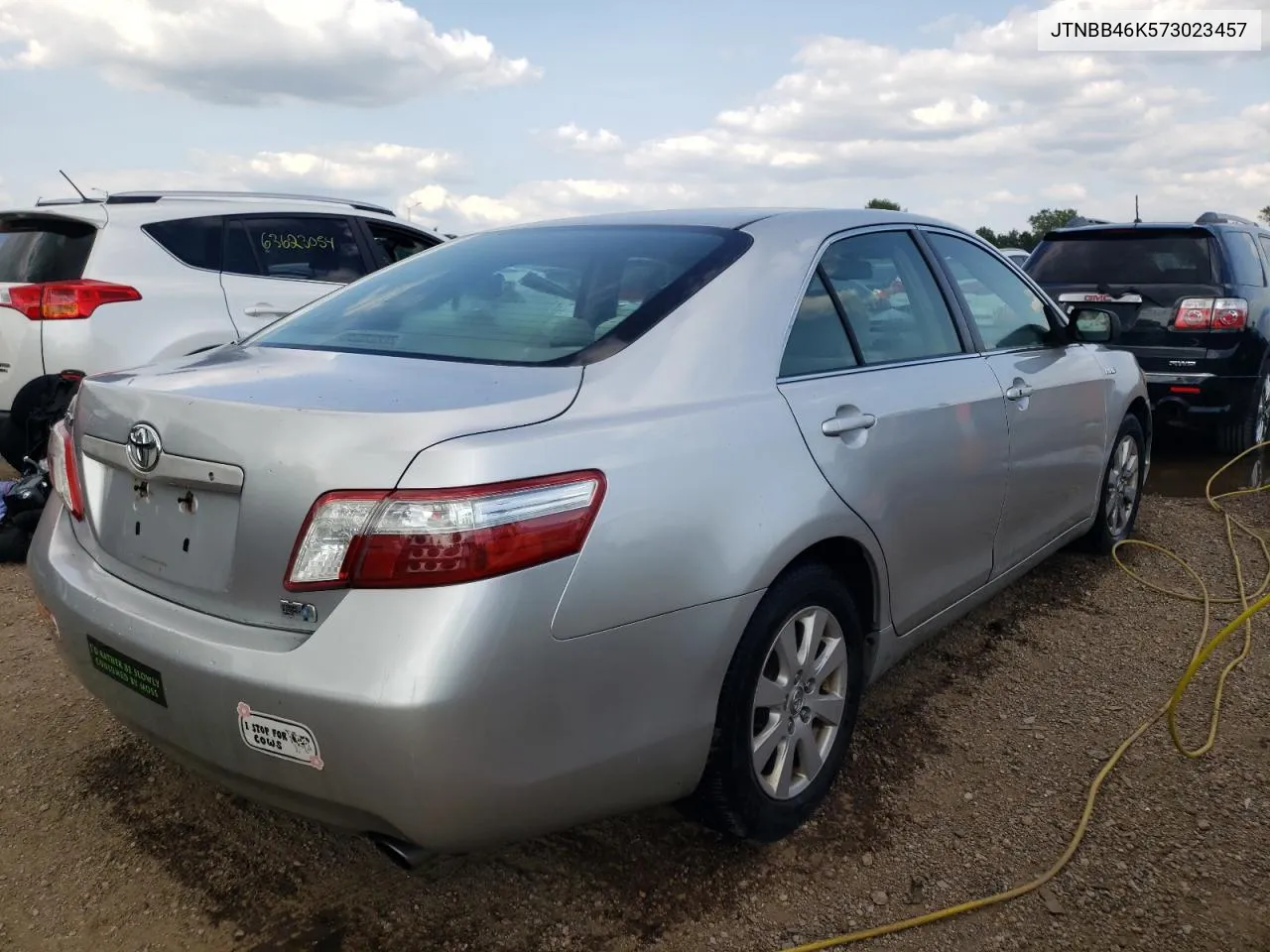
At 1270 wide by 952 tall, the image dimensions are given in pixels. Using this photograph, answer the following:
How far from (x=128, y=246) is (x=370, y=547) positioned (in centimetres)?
444

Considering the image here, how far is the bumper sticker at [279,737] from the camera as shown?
183 cm

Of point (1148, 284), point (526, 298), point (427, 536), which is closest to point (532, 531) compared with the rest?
point (427, 536)

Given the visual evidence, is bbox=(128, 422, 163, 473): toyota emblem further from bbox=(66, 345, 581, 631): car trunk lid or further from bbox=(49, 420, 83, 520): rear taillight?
bbox=(49, 420, 83, 520): rear taillight

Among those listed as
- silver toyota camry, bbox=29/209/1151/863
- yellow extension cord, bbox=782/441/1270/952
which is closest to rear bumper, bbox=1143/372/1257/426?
yellow extension cord, bbox=782/441/1270/952

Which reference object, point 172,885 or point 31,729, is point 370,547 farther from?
point 31,729

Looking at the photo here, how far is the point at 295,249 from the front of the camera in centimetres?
628

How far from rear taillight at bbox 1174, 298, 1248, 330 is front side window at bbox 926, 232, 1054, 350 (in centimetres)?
332

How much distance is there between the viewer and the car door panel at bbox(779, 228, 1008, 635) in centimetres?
255

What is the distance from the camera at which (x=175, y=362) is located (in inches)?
98.3

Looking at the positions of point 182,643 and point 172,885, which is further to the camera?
point 172,885

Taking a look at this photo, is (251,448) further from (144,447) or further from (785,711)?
(785,711)

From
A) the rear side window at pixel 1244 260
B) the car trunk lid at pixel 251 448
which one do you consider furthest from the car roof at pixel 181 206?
the rear side window at pixel 1244 260

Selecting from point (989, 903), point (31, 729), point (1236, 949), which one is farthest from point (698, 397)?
point (31, 729)

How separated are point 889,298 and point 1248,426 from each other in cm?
524
